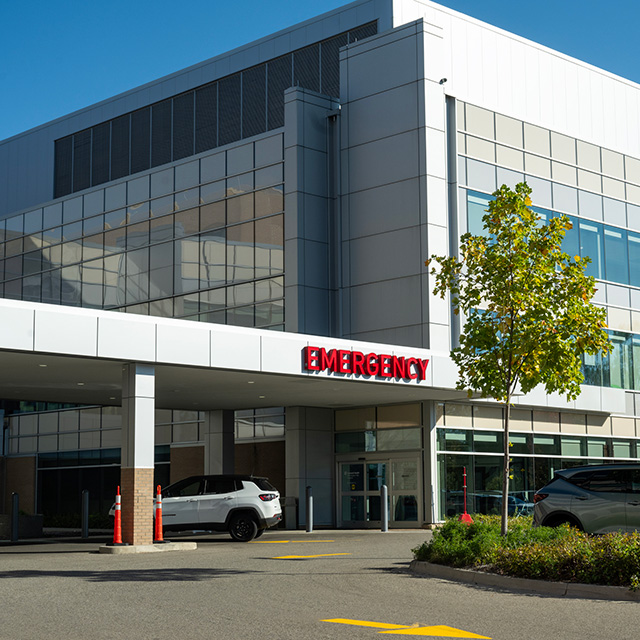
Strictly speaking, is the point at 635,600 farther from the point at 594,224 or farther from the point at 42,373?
the point at 594,224


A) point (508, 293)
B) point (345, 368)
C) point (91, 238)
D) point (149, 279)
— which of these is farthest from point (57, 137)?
point (508, 293)

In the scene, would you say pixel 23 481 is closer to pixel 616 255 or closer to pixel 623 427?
pixel 623 427

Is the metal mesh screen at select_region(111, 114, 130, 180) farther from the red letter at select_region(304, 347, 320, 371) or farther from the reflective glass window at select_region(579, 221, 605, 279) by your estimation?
the red letter at select_region(304, 347, 320, 371)

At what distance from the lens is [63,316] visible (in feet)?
65.9

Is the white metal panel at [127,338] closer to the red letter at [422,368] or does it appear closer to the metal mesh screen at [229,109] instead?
the red letter at [422,368]

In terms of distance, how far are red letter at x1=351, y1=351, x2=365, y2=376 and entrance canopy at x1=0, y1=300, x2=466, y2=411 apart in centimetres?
3

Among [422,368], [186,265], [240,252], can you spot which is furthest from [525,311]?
[186,265]

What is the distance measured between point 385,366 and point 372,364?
18.6 inches

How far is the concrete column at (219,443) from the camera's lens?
108ft

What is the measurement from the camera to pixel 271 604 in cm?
1177

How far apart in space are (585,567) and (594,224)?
2508 centimetres

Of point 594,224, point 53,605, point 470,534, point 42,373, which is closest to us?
point 53,605

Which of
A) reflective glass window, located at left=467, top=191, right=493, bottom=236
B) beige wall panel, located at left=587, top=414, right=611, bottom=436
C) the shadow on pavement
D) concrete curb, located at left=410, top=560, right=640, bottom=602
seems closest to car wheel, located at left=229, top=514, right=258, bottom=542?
the shadow on pavement

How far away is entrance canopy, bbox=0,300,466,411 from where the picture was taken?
66.1ft
